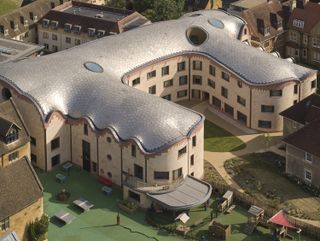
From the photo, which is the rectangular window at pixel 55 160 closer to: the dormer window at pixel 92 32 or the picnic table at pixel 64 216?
the picnic table at pixel 64 216

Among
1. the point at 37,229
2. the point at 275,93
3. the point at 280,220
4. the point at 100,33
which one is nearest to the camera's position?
the point at 37,229

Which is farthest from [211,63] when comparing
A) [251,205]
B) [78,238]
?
[78,238]

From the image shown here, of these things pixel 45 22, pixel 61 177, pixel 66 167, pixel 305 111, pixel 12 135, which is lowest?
pixel 61 177

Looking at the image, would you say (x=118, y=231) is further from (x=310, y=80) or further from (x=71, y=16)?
(x=71, y=16)

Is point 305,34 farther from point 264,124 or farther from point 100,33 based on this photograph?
point 100,33

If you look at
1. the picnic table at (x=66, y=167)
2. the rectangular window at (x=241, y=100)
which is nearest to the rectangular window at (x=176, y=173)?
the picnic table at (x=66, y=167)

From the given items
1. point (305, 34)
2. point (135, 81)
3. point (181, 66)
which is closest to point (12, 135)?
point (135, 81)
